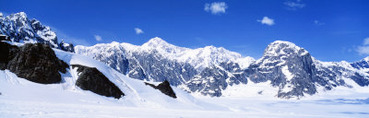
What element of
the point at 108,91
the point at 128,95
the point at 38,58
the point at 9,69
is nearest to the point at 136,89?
the point at 128,95

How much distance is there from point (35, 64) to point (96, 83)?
11.2m

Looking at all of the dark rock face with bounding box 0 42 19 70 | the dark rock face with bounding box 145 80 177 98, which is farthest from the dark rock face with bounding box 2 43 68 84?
the dark rock face with bounding box 145 80 177 98

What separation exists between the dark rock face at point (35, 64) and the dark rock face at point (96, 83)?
372 centimetres

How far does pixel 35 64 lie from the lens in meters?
47.2

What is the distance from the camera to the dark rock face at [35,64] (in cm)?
4494

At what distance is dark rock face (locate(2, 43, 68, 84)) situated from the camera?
147 ft

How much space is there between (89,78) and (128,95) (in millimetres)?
9344

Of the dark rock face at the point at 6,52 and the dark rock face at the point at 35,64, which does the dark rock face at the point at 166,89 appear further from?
the dark rock face at the point at 6,52

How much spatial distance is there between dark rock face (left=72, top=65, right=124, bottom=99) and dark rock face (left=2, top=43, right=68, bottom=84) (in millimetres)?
3723

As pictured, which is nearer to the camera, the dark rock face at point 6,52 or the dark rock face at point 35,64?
the dark rock face at point 35,64

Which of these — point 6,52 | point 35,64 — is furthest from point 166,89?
point 6,52

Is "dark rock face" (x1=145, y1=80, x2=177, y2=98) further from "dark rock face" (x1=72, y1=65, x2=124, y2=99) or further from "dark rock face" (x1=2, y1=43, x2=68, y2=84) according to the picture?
"dark rock face" (x1=2, y1=43, x2=68, y2=84)

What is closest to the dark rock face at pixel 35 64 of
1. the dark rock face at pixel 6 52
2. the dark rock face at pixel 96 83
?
the dark rock face at pixel 6 52

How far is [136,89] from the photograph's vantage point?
60344mm
